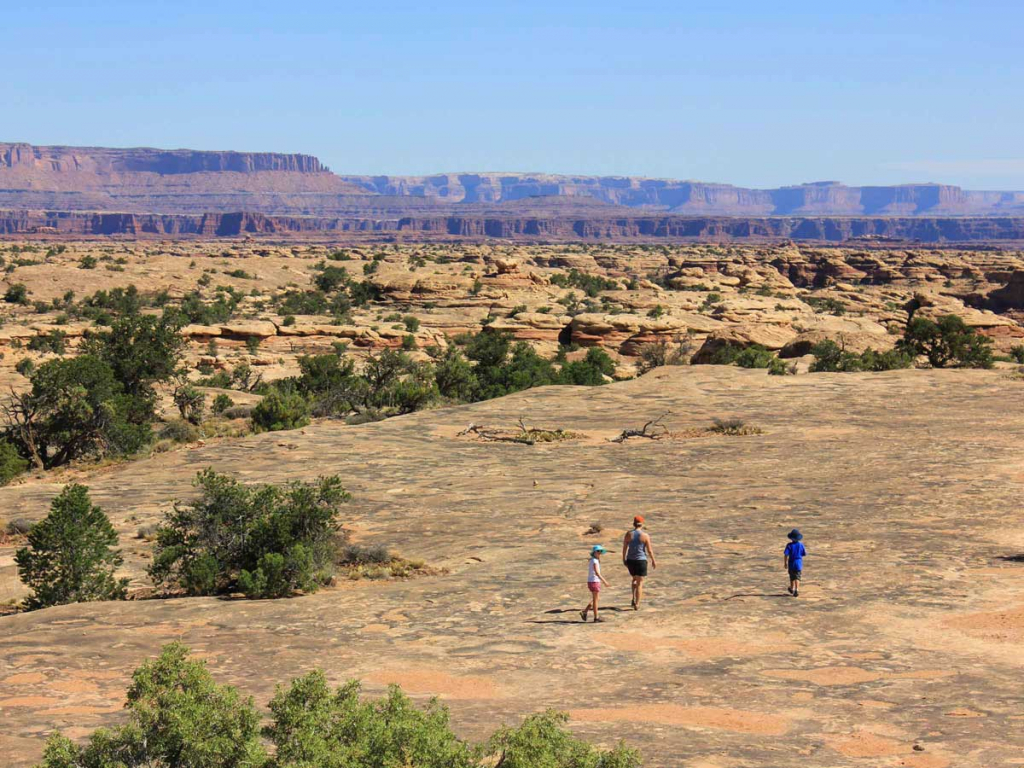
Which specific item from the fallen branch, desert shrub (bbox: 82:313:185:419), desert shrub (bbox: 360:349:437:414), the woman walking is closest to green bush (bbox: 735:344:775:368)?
desert shrub (bbox: 360:349:437:414)

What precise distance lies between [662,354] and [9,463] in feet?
95.4

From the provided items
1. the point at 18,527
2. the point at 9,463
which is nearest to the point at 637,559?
the point at 18,527

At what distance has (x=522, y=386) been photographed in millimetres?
36625

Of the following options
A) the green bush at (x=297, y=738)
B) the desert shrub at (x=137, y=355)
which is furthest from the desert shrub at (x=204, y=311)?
the green bush at (x=297, y=738)

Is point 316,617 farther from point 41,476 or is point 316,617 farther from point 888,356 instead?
point 888,356

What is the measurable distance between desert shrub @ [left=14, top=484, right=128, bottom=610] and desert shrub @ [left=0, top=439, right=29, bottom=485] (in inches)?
372

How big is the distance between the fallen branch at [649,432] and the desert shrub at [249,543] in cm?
1027

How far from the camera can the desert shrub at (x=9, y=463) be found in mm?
23661

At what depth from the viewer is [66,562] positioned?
1468cm

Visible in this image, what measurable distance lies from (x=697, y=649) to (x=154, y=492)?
12.5 metres

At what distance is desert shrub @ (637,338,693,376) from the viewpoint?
46.3 m

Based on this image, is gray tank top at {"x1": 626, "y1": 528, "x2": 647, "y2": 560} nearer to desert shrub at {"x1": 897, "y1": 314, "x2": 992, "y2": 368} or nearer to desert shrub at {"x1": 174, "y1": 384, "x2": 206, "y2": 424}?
desert shrub at {"x1": 174, "y1": 384, "x2": 206, "y2": 424}

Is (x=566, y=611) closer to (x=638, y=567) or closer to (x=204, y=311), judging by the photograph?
(x=638, y=567)

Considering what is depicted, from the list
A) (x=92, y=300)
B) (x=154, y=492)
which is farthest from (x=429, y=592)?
(x=92, y=300)
